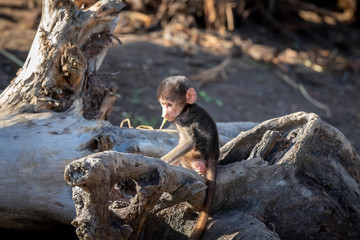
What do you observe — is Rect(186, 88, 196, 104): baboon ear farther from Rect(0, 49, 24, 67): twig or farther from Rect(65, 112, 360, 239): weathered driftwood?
Rect(0, 49, 24, 67): twig

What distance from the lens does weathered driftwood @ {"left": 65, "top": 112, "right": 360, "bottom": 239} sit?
10.2 ft

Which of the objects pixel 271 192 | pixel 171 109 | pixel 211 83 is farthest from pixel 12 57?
pixel 271 192

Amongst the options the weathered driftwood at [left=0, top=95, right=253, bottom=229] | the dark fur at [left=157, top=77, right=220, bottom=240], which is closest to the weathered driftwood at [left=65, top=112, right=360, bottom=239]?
the dark fur at [left=157, top=77, right=220, bottom=240]

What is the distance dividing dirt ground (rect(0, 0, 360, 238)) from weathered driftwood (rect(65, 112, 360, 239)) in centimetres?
327

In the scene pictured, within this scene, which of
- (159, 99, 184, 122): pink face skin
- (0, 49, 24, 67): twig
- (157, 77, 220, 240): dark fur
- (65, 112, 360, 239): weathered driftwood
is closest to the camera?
(65, 112, 360, 239): weathered driftwood

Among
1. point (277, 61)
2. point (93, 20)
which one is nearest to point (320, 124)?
point (93, 20)

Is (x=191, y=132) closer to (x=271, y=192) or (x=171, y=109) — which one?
(x=171, y=109)

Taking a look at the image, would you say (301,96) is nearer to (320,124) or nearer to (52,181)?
(320,124)

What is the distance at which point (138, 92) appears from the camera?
7.77m

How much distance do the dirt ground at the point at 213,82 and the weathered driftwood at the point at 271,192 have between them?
3268 millimetres

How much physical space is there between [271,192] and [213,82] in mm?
5233

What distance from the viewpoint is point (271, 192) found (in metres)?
3.44

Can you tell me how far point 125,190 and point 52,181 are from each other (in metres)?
0.58

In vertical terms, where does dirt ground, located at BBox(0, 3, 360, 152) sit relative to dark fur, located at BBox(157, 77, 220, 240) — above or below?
below
